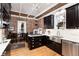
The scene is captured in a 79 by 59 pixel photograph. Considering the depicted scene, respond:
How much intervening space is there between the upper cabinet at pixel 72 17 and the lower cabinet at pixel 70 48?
37 cm

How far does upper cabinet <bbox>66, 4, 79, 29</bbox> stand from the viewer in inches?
65.4

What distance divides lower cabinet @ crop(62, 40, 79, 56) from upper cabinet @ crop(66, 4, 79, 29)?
14.5 inches

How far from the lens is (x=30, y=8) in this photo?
1.51 metres

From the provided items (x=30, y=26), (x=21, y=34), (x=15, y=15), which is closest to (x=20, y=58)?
(x=21, y=34)

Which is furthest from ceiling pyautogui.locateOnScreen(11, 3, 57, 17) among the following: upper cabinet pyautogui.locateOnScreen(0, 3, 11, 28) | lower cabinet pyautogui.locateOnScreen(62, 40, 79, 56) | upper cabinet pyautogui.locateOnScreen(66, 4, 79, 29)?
lower cabinet pyautogui.locateOnScreen(62, 40, 79, 56)

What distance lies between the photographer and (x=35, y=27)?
5.10ft

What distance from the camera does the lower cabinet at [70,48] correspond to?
1594mm

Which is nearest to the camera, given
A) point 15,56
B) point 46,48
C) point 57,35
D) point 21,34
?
point 15,56

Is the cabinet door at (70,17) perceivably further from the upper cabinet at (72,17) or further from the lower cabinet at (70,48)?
the lower cabinet at (70,48)

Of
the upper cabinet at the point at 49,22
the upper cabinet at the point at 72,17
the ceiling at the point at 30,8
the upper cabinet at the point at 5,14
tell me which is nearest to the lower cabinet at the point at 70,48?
the upper cabinet at the point at 72,17

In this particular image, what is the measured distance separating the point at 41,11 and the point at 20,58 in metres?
0.97

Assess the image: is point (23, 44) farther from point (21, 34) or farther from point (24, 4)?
point (24, 4)

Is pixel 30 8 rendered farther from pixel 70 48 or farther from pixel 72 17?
pixel 70 48

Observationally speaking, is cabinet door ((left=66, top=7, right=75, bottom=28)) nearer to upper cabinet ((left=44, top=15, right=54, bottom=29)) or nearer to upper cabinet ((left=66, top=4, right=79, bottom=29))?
upper cabinet ((left=66, top=4, right=79, bottom=29))
